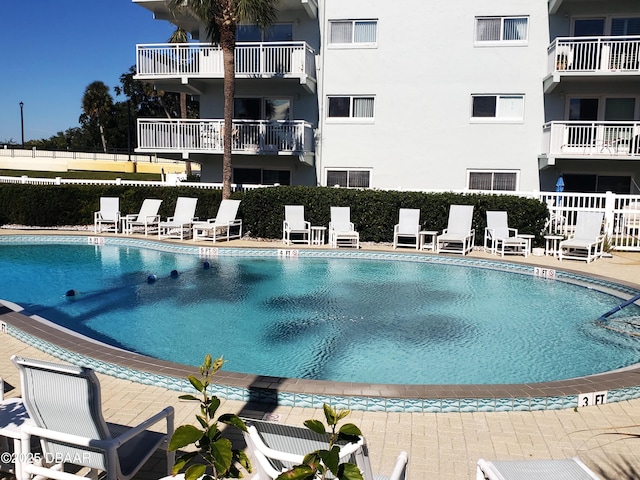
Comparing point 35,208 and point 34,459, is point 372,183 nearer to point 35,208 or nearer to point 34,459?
point 35,208

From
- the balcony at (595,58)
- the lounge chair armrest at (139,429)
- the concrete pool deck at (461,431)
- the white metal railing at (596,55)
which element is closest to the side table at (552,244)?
the balcony at (595,58)

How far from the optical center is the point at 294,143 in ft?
62.3

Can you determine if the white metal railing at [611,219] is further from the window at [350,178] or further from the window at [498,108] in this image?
the window at [350,178]

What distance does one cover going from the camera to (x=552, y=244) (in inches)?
586

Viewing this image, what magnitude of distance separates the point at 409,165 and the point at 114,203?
1053 centimetres

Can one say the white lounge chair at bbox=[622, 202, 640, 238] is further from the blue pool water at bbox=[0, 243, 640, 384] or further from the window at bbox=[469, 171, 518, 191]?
the blue pool water at bbox=[0, 243, 640, 384]

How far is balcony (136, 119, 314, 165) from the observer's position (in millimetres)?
19203

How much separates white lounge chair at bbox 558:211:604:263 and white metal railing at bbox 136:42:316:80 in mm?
10281

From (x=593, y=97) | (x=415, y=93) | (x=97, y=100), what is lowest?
(x=593, y=97)

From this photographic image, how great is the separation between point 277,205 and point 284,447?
13936 mm

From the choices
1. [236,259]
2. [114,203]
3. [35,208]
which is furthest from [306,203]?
[35,208]

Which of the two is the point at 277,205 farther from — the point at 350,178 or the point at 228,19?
the point at 228,19

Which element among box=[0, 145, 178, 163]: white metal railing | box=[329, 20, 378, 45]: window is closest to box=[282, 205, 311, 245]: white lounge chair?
box=[329, 20, 378, 45]: window

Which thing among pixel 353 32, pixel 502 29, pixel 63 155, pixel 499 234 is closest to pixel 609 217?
pixel 499 234
